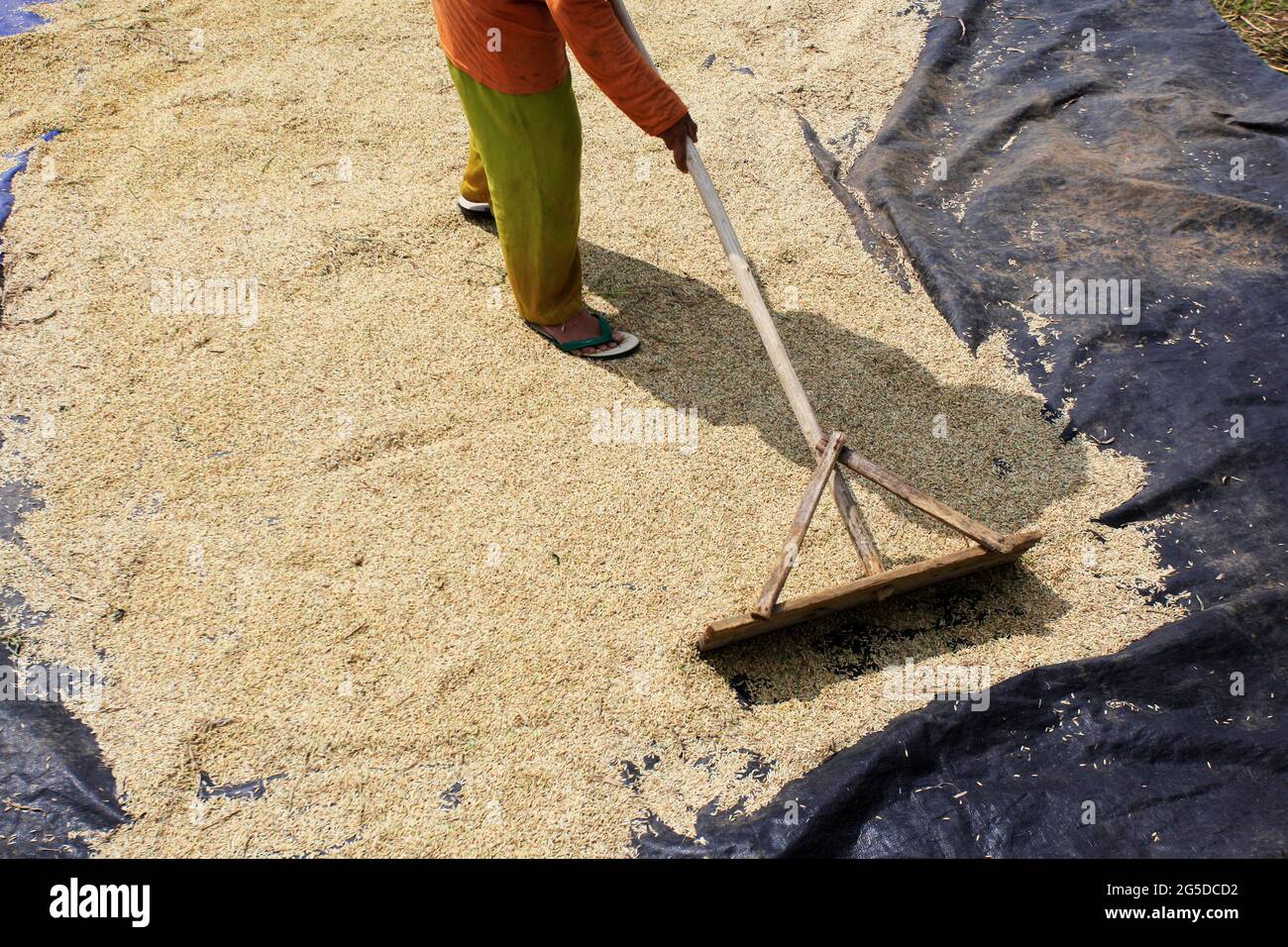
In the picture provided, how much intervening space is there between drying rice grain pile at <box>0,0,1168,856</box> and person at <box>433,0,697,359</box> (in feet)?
0.71

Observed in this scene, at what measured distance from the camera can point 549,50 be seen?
2768 mm

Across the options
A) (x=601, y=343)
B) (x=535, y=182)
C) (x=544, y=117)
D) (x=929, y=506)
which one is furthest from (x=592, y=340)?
(x=929, y=506)

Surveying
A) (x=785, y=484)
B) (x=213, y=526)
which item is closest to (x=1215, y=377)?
(x=785, y=484)

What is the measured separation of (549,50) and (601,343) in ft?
3.30

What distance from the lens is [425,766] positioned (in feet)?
7.40

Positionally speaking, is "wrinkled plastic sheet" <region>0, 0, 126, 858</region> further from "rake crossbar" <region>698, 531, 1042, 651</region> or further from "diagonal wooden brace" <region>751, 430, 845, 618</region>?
"diagonal wooden brace" <region>751, 430, 845, 618</region>

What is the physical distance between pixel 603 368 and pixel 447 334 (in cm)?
59

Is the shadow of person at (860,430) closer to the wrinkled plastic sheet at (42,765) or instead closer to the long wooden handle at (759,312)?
the long wooden handle at (759,312)

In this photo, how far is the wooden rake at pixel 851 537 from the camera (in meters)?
2.36

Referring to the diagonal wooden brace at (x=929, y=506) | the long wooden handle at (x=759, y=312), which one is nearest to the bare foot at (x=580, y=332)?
the long wooden handle at (x=759, y=312)

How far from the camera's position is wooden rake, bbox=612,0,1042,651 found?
236cm

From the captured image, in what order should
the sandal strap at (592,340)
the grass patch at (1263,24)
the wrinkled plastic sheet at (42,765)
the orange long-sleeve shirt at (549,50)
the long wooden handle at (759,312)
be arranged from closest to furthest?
the wrinkled plastic sheet at (42,765) → the orange long-sleeve shirt at (549,50) → the long wooden handle at (759,312) → the sandal strap at (592,340) → the grass patch at (1263,24)

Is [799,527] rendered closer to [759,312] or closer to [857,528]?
[857,528]

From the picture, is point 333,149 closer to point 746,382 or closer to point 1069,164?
point 746,382
